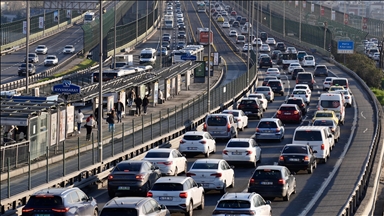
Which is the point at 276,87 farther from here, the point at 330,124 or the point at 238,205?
the point at 238,205

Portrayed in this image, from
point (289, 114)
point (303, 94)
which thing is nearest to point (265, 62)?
point (303, 94)

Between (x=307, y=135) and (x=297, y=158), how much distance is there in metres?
4.01

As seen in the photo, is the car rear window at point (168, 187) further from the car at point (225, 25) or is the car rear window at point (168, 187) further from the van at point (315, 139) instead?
the car at point (225, 25)

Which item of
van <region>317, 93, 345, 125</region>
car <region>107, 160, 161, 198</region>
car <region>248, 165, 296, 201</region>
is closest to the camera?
car <region>107, 160, 161, 198</region>

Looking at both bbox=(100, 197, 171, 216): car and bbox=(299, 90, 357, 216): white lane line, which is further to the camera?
bbox=(299, 90, 357, 216): white lane line

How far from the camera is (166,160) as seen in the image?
36000mm

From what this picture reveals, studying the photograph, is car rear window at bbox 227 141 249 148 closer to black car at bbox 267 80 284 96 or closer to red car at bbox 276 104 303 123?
red car at bbox 276 104 303 123

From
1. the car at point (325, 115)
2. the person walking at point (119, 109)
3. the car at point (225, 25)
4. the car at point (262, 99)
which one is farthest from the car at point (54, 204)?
the car at point (225, 25)

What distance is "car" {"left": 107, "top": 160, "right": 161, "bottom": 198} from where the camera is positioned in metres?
31.6

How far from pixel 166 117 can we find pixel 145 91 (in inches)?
672

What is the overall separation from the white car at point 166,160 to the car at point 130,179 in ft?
11.1

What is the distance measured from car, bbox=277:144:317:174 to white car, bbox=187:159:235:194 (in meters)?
5.36

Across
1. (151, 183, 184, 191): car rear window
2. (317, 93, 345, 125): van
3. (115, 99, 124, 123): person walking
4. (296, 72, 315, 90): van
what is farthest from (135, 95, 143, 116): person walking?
(151, 183, 184, 191): car rear window

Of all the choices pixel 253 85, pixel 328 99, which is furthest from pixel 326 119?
pixel 253 85
